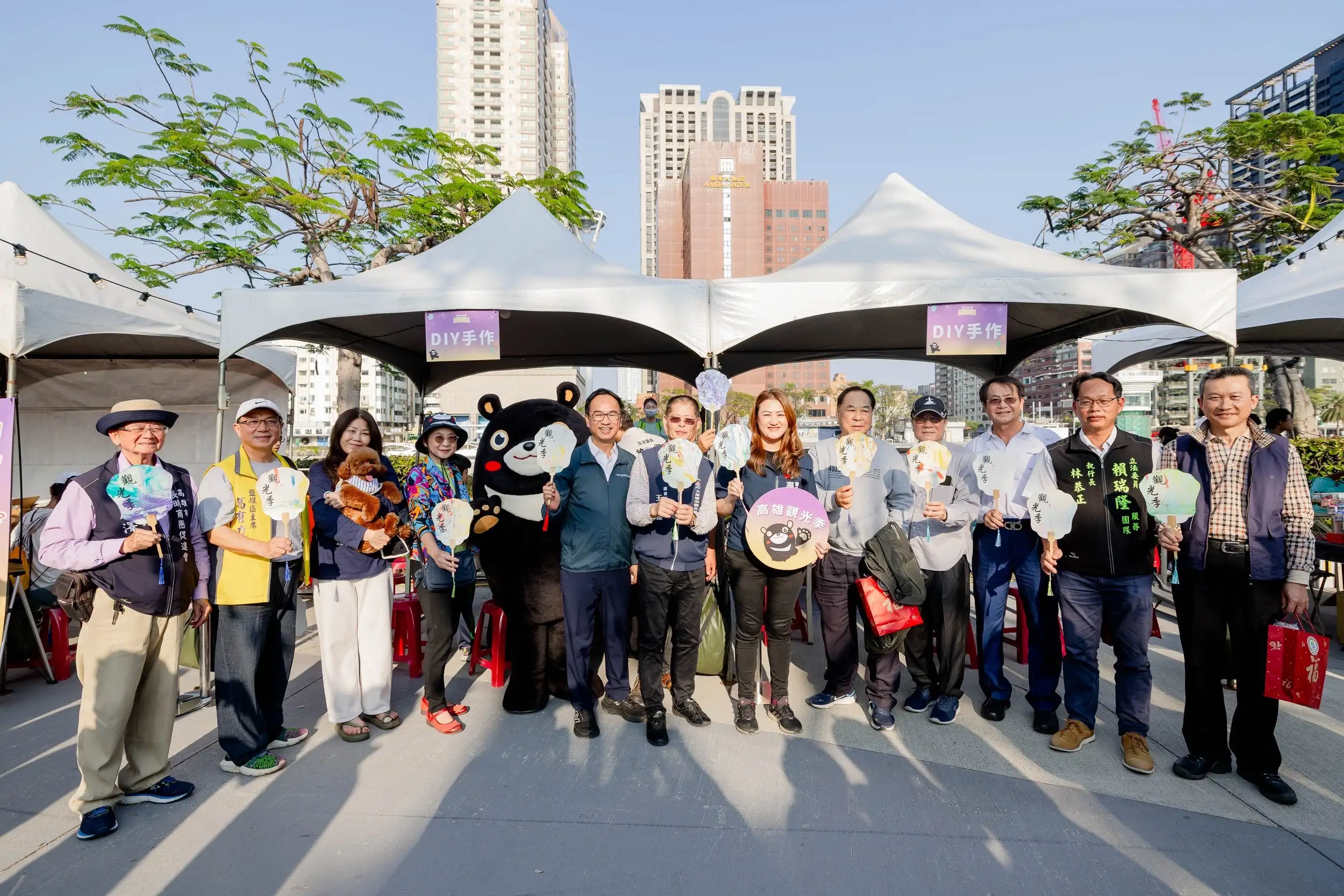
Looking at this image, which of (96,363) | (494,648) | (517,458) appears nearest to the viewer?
(517,458)

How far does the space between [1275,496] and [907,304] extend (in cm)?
241

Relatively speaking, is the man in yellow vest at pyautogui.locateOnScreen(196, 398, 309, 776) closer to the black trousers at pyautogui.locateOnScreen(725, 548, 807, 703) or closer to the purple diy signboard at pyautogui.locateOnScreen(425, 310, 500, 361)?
the purple diy signboard at pyautogui.locateOnScreen(425, 310, 500, 361)

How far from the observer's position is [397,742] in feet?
11.2

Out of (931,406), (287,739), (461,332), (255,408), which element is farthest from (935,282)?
(287,739)

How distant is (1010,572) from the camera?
361 cm

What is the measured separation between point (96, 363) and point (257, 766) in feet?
27.1

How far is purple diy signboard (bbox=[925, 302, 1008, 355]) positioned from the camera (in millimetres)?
4668

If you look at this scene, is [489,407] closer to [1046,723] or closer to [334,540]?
[334,540]

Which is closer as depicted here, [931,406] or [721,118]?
[931,406]

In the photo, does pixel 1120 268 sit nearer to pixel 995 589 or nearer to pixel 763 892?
pixel 995 589

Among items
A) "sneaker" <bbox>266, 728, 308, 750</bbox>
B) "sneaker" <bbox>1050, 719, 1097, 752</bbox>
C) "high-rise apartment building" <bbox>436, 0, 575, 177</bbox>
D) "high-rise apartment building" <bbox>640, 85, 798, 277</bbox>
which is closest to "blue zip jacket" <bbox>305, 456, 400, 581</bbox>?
"sneaker" <bbox>266, 728, 308, 750</bbox>

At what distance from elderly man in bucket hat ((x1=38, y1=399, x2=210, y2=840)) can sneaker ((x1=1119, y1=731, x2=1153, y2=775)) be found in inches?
161

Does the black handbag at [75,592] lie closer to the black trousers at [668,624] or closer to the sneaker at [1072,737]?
the black trousers at [668,624]

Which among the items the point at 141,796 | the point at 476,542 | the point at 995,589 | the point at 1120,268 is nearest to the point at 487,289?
the point at 476,542
